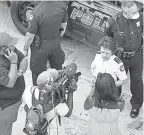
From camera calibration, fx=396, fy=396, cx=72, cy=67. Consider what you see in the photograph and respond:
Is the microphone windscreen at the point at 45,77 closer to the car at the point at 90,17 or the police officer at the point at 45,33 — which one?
the police officer at the point at 45,33

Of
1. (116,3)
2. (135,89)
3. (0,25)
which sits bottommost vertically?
(0,25)

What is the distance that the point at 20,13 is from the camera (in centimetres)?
703

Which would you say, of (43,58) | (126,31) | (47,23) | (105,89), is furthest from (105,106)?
(43,58)

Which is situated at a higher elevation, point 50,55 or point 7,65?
point 7,65

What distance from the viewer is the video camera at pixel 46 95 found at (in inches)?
156

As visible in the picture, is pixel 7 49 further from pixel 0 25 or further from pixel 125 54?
pixel 0 25

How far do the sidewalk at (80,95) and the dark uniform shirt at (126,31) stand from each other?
1081mm

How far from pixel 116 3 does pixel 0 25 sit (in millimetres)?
2461

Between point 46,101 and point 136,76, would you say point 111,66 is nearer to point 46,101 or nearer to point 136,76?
point 136,76

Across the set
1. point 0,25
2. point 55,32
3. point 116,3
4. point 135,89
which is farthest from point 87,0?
point 0,25

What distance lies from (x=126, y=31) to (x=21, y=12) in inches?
108

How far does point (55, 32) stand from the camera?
5.20 m

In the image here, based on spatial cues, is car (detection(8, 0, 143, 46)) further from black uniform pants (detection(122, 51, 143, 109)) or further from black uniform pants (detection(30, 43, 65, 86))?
black uniform pants (detection(122, 51, 143, 109))

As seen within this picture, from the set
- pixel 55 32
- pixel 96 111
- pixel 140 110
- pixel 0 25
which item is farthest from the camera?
pixel 0 25
